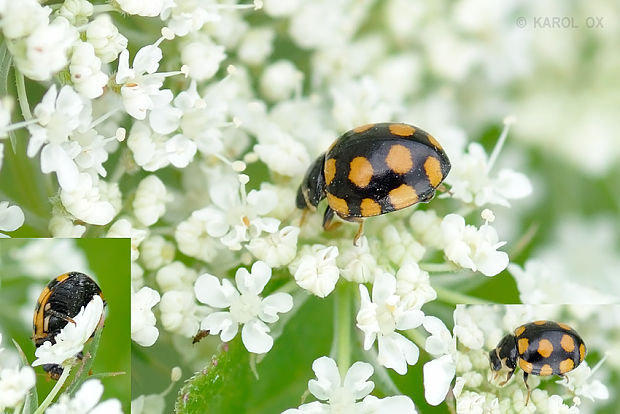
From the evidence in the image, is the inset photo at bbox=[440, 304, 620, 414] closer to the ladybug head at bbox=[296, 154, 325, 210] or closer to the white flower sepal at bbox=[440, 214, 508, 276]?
the white flower sepal at bbox=[440, 214, 508, 276]

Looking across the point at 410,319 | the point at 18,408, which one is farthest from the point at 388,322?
the point at 18,408

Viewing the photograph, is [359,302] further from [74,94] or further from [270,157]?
[74,94]

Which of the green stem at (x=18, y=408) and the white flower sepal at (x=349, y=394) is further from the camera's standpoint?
the white flower sepal at (x=349, y=394)

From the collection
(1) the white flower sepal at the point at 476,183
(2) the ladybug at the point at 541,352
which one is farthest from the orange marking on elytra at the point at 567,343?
(1) the white flower sepal at the point at 476,183

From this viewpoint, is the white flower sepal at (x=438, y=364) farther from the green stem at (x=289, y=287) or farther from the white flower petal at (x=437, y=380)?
the green stem at (x=289, y=287)

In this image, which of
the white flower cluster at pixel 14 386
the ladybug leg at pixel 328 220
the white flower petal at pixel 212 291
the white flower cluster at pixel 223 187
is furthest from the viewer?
the ladybug leg at pixel 328 220

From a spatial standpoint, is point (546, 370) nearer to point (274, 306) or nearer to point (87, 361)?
point (274, 306)

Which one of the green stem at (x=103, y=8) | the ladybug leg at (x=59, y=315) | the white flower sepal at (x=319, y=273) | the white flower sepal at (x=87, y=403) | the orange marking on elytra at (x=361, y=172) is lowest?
the white flower sepal at (x=87, y=403)

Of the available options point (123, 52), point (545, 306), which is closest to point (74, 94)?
point (123, 52)
